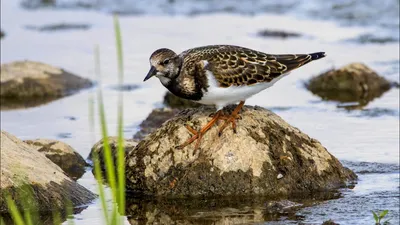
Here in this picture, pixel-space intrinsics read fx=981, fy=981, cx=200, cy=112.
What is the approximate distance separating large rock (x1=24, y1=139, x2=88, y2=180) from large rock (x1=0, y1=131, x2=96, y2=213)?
1082mm

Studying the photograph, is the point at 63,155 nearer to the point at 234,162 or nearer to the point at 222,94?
the point at 234,162

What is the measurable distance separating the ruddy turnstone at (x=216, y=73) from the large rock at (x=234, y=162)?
0.47 ft

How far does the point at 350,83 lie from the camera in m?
15.2

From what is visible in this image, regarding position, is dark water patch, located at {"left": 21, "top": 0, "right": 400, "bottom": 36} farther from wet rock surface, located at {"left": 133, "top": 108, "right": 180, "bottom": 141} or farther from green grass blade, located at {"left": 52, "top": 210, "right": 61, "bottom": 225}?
green grass blade, located at {"left": 52, "top": 210, "right": 61, "bottom": 225}

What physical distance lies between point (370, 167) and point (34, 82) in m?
6.86

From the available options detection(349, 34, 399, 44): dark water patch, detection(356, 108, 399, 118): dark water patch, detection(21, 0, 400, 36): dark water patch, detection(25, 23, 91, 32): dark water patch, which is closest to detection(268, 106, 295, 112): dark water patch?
detection(356, 108, 399, 118): dark water patch

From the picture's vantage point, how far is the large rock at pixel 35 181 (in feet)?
28.5

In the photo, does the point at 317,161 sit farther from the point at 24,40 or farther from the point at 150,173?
the point at 24,40

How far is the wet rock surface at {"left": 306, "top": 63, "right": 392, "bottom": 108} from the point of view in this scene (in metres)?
15.0

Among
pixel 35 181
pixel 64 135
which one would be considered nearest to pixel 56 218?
→ pixel 35 181

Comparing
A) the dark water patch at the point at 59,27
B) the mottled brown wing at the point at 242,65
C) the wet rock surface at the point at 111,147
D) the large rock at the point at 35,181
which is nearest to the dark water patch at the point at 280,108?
the wet rock surface at the point at 111,147

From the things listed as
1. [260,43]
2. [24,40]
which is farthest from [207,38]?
[24,40]

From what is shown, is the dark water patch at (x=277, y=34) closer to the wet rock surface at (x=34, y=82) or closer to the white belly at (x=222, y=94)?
the wet rock surface at (x=34, y=82)

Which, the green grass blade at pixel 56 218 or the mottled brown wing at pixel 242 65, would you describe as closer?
the green grass blade at pixel 56 218
